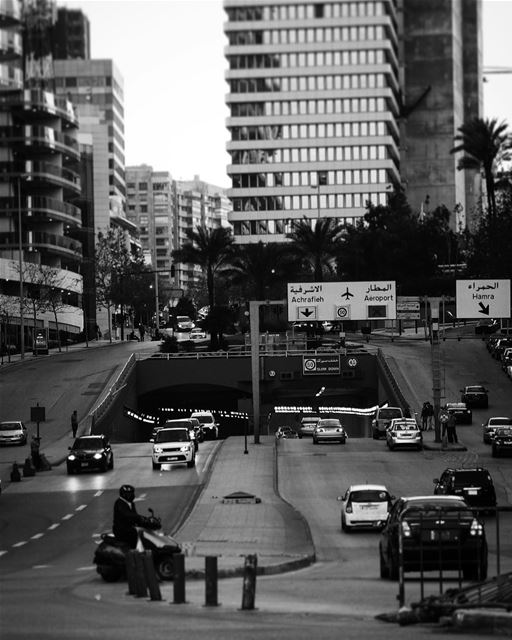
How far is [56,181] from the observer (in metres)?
149

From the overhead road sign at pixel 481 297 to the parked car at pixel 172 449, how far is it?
24029 millimetres

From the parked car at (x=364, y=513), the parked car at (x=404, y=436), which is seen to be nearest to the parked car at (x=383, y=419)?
the parked car at (x=404, y=436)

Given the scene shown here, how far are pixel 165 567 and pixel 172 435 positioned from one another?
33513 mm

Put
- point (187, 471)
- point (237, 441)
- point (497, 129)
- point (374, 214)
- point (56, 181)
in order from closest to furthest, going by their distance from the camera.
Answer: point (187, 471)
point (237, 441)
point (497, 129)
point (56, 181)
point (374, 214)

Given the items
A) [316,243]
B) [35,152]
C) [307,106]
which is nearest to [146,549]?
[316,243]

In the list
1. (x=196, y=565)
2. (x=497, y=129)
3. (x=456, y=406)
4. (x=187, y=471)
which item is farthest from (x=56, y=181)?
(x=196, y=565)

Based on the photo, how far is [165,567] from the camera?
23234 millimetres

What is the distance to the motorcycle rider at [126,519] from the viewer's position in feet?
74.7

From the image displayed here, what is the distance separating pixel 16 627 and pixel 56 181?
440ft

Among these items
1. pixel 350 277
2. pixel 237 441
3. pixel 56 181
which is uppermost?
pixel 56 181

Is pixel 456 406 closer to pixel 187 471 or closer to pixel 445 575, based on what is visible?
pixel 187 471

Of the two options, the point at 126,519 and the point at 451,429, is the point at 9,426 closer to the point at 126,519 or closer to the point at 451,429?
the point at 451,429

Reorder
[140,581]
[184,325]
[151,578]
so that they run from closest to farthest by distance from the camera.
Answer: [151,578], [140,581], [184,325]

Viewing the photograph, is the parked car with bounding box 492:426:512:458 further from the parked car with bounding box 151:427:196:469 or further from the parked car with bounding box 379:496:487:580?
the parked car with bounding box 379:496:487:580
